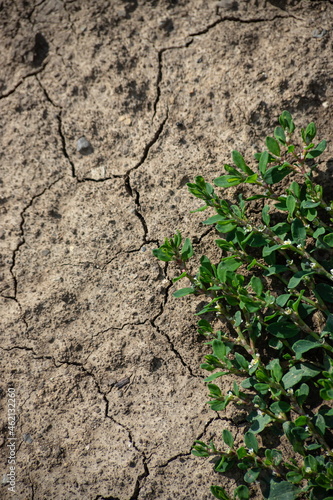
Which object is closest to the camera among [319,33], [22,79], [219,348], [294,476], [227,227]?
[294,476]

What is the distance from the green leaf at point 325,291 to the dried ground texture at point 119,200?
713mm

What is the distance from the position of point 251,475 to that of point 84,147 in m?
2.21

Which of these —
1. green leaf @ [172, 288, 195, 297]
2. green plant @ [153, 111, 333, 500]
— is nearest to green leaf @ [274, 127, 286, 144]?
green plant @ [153, 111, 333, 500]

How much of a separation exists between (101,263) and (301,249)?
1.23 m

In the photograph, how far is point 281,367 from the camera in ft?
7.34

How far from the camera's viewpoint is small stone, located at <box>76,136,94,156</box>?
113 inches

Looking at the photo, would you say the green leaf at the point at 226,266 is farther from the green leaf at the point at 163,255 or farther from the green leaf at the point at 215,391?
the green leaf at the point at 215,391

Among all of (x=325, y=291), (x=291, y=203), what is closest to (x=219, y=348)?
(x=325, y=291)

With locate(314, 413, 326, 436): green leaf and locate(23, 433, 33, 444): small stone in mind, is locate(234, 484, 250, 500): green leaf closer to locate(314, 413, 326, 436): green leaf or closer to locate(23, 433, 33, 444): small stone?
locate(314, 413, 326, 436): green leaf

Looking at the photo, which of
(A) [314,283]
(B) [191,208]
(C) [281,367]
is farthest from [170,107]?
(C) [281,367]

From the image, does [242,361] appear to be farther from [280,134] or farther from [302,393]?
[280,134]

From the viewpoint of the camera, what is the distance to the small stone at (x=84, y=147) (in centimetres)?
288

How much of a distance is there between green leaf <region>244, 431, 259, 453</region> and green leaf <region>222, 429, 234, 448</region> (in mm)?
80

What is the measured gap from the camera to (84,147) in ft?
9.44
